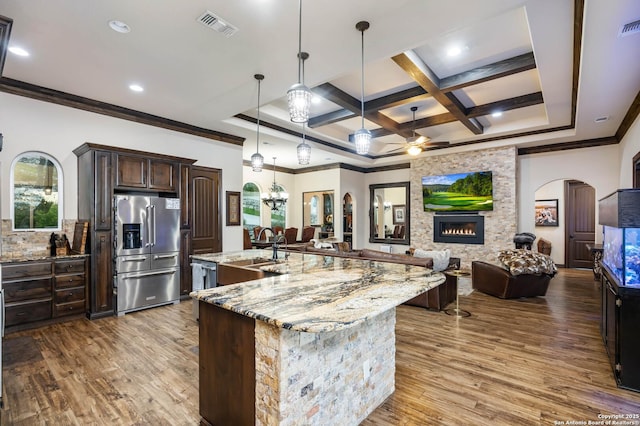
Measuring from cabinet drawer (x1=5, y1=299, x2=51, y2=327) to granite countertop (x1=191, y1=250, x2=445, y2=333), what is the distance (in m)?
3.40

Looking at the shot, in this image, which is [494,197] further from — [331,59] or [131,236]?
[131,236]

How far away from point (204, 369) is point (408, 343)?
232 centimetres

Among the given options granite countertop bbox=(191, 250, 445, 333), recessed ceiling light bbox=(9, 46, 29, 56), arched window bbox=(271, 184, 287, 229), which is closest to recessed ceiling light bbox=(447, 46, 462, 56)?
granite countertop bbox=(191, 250, 445, 333)

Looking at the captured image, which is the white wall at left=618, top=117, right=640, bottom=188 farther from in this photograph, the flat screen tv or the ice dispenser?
the ice dispenser

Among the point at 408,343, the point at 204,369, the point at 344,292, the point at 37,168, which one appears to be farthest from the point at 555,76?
the point at 37,168

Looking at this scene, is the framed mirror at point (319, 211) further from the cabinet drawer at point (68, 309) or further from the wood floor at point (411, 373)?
the cabinet drawer at point (68, 309)

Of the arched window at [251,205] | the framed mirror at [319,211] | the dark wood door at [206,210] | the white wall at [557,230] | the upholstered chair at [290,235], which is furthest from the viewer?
the framed mirror at [319,211]

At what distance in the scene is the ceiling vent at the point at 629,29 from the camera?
2.77 m

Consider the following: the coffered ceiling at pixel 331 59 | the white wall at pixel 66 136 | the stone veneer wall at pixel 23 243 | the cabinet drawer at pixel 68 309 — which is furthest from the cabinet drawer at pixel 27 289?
the coffered ceiling at pixel 331 59

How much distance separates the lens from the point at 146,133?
5.27 meters

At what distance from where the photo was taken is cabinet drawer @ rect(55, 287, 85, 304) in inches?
163

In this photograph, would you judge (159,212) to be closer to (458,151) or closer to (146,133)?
(146,133)

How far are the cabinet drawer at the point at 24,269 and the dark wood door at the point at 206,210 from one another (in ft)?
6.74

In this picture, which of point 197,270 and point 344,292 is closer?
point 344,292
